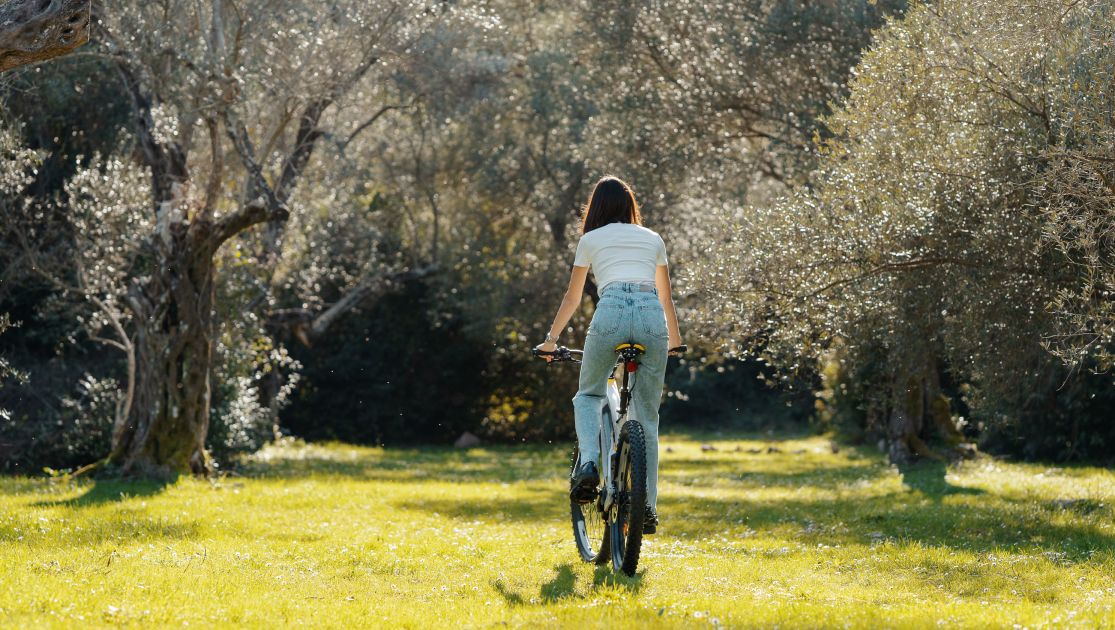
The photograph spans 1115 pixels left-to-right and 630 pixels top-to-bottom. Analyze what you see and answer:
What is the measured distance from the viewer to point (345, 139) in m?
23.6

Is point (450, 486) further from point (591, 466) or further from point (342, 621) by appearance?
point (342, 621)

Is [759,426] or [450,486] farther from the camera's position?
[759,426]

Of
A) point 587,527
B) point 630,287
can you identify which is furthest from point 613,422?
point 587,527

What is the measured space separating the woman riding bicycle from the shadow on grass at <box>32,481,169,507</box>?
6.47 meters

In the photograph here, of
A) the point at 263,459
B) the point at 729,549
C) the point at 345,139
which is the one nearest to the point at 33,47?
the point at 729,549

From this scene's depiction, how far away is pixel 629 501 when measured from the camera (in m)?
7.48

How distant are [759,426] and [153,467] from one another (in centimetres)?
2295

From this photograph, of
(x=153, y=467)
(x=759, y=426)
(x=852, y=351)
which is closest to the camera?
(x=852, y=351)

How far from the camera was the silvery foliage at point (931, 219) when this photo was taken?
1069cm

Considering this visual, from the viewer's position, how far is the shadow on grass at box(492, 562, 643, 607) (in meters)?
7.02

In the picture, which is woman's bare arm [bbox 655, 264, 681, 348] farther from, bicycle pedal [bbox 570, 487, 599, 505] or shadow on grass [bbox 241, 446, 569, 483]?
shadow on grass [bbox 241, 446, 569, 483]

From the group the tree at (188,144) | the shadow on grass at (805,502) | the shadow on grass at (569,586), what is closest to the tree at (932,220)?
the shadow on grass at (805,502)

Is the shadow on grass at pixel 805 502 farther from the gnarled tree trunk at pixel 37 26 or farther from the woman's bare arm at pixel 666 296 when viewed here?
the gnarled tree trunk at pixel 37 26

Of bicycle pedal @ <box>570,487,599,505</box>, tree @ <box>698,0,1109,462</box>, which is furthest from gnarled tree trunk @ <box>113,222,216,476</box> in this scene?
bicycle pedal @ <box>570,487,599,505</box>
